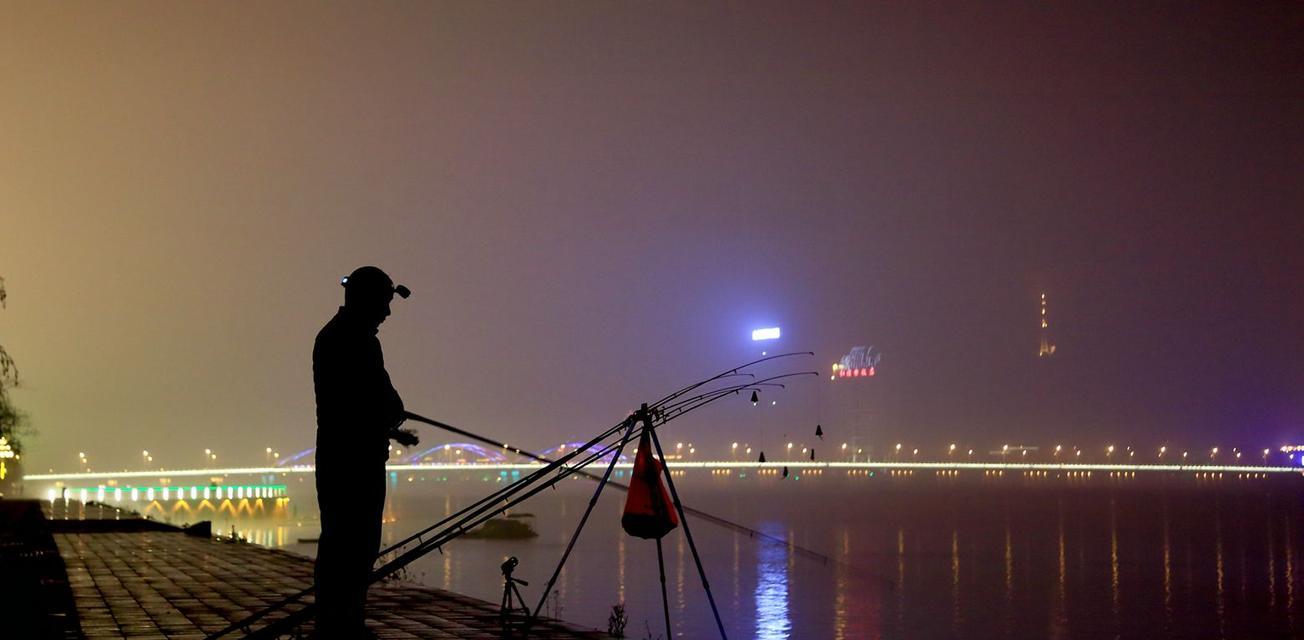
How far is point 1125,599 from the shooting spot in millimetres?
50250

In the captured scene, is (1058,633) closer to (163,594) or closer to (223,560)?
(223,560)

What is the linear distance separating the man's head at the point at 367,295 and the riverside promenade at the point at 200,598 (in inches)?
146

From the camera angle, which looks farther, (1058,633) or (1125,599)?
(1125,599)

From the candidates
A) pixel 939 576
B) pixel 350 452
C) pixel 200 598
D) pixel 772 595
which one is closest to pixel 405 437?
pixel 350 452

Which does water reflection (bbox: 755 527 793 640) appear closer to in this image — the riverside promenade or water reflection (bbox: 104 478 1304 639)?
water reflection (bbox: 104 478 1304 639)

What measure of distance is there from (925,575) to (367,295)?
182ft

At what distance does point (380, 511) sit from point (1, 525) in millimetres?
21041

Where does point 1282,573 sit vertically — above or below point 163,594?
below

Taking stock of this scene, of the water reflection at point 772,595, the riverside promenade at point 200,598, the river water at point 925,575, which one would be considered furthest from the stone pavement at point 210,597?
the water reflection at point 772,595

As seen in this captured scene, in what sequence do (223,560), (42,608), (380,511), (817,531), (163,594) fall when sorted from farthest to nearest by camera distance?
(817,531) < (223,560) < (163,594) < (42,608) < (380,511)

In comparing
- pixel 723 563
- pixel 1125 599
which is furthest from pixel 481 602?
pixel 723 563

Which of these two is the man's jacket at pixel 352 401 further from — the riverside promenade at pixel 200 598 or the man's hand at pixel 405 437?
the riverside promenade at pixel 200 598

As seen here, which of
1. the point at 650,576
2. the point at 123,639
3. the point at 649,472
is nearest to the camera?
the point at 123,639

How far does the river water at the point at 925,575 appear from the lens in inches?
1636
